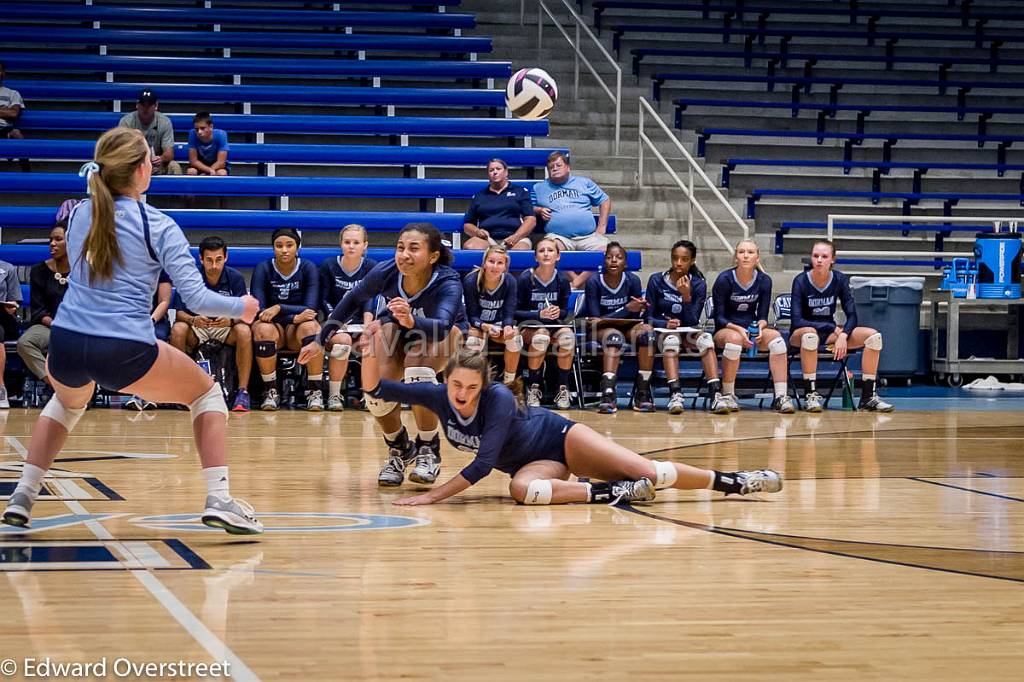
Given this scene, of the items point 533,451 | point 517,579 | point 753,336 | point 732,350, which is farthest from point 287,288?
point 517,579

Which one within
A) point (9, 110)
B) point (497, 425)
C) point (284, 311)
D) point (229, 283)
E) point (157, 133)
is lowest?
point (497, 425)

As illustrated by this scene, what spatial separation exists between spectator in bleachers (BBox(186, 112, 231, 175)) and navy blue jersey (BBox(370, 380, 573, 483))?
818cm

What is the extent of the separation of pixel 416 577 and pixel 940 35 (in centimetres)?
1636

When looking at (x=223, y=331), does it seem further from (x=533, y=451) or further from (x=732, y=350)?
(x=533, y=451)

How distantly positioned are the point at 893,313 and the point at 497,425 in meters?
8.72

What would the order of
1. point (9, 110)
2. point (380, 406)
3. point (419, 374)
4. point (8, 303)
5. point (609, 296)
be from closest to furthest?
point (380, 406) < point (419, 374) < point (8, 303) < point (609, 296) < point (9, 110)

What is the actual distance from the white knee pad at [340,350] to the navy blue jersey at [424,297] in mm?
4440

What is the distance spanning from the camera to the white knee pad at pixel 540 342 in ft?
35.4

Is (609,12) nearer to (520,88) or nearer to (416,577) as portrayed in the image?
(520,88)

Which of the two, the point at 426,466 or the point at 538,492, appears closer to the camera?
the point at 538,492

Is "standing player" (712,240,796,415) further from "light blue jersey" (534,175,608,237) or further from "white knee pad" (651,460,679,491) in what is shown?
"white knee pad" (651,460,679,491)

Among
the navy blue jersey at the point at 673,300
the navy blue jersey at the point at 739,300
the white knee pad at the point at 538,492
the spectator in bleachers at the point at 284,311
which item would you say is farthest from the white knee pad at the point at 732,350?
the white knee pad at the point at 538,492

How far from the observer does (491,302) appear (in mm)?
10805

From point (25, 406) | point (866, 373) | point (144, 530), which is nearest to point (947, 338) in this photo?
point (866, 373)
